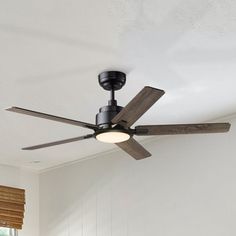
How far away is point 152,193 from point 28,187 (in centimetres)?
155

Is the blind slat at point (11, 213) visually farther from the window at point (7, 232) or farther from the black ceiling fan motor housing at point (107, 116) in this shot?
the black ceiling fan motor housing at point (107, 116)

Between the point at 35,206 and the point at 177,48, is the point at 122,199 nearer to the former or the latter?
the point at 35,206

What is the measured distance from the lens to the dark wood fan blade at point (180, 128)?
277cm

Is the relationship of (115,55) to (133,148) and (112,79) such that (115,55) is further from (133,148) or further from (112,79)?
(133,148)

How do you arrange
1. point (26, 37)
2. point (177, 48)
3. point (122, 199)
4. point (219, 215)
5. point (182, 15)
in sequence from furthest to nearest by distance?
point (122, 199) < point (219, 215) < point (177, 48) < point (26, 37) < point (182, 15)

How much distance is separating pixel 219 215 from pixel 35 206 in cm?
219

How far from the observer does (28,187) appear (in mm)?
5246

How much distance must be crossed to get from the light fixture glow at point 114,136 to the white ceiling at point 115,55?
44 cm

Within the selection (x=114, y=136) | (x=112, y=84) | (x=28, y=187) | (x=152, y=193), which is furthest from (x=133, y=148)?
(x=28, y=187)

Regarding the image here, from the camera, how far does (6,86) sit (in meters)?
3.22

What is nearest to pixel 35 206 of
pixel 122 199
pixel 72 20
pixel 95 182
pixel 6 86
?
pixel 95 182

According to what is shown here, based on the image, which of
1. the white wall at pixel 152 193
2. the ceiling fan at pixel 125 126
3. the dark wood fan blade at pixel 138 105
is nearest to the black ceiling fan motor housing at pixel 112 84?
the ceiling fan at pixel 125 126

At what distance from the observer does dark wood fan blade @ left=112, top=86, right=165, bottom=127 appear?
2441mm

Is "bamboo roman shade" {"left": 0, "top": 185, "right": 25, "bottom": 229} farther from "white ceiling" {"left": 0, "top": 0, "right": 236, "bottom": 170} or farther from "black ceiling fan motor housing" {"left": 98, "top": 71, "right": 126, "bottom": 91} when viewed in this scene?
"black ceiling fan motor housing" {"left": 98, "top": 71, "right": 126, "bottom": 91}
